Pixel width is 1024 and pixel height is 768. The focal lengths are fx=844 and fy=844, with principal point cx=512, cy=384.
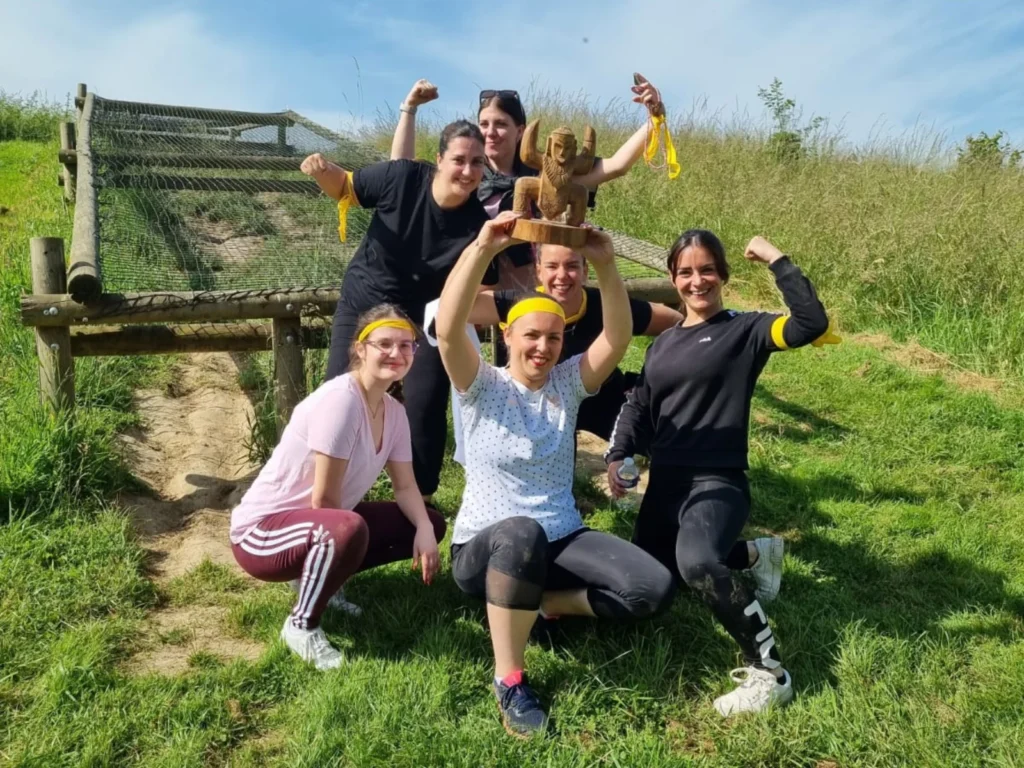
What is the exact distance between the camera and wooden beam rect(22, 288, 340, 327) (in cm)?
377

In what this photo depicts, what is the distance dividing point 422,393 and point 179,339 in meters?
1.59

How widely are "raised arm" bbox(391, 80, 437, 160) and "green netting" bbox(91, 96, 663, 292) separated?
2.94ft

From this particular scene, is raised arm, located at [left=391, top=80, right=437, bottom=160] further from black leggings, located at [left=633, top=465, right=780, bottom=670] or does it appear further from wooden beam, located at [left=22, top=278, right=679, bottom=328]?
black leggings, located at [left=633, top=465, right=780, bottom=670]

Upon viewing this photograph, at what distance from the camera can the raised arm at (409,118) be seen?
371 cm

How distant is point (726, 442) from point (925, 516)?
1.63 meters

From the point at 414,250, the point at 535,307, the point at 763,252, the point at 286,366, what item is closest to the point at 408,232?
the point at 414,250

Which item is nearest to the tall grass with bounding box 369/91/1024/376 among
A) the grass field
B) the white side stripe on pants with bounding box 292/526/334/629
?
the grass field

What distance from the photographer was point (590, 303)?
3545mm

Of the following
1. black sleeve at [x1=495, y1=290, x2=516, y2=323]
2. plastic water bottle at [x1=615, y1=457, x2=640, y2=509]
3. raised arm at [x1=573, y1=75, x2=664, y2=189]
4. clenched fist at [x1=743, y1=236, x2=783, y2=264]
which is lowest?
plastic water bottle at [x1=615, y1=457, x2=640, y2=509]

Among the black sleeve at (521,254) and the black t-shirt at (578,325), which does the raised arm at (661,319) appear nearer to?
the black t-shirt at (578,325)

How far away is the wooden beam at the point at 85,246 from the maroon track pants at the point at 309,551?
158cm

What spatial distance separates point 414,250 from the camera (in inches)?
134

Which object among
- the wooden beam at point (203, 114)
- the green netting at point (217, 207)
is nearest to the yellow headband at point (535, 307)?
the green netting at point (217, 207)

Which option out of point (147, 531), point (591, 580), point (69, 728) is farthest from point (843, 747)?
point (147, 531)
